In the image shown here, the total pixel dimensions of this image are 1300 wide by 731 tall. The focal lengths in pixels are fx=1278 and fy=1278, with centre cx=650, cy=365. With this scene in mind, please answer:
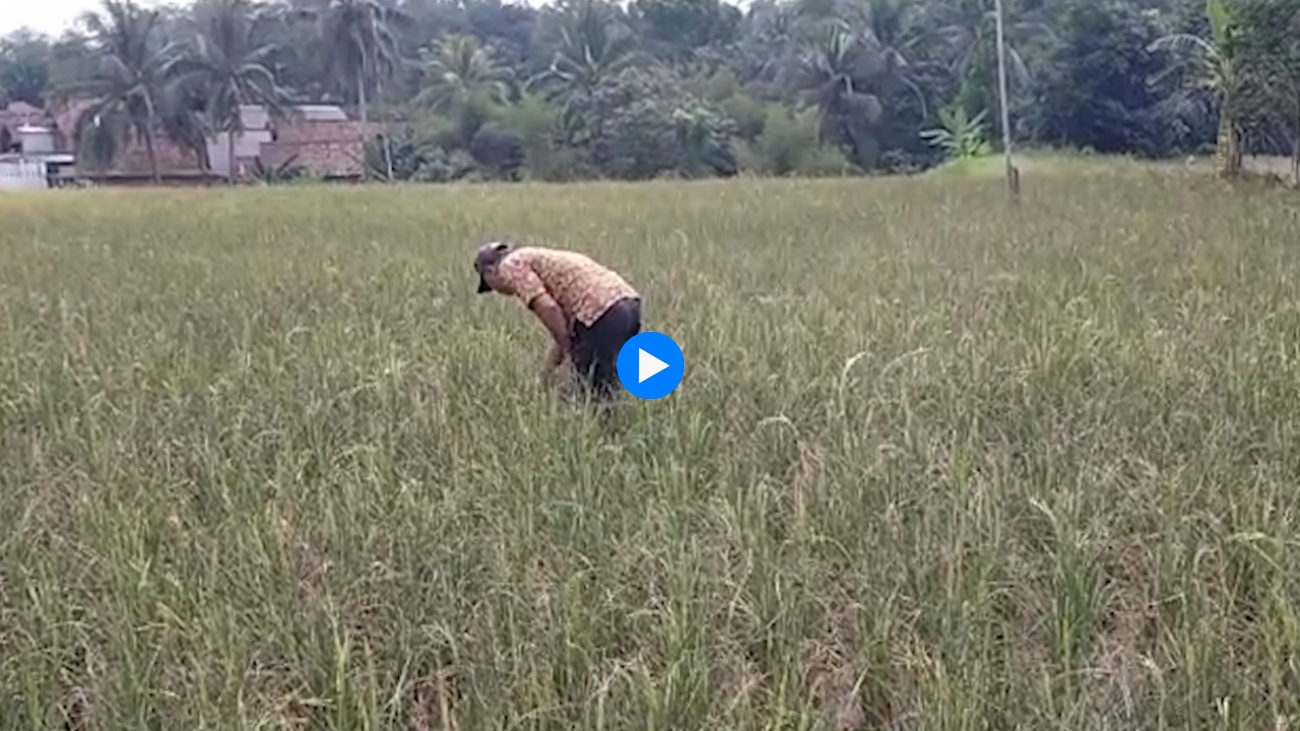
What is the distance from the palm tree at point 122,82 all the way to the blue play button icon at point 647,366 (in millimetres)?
35369

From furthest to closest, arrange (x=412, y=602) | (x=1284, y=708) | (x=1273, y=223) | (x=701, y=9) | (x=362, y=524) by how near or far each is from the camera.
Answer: (x=701, y=9) < (x=1273, y=223) < (x=362, y=524) < (x=412, y=602) < (x=1284, y=708)

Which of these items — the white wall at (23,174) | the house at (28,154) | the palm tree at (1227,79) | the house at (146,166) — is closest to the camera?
the palm tree at (1227,79)

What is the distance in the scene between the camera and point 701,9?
46406 mm

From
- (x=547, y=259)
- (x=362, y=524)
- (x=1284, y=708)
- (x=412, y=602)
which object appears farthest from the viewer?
(x=547, y=259)

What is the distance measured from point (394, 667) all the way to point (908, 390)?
2363 mm

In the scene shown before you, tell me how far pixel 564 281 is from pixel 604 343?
26 cm

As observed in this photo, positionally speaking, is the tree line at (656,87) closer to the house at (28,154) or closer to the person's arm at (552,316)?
the house at (28,154)

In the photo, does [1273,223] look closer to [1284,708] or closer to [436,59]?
[1284,708]

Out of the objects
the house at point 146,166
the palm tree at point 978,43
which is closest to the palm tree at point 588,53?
the palm tree at point 978,43

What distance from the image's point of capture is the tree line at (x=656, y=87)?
1201 inches

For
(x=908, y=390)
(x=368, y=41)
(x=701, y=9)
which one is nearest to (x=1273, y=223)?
(x=908, y=390)

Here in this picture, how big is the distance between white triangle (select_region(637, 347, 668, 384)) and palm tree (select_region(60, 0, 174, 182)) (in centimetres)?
3543

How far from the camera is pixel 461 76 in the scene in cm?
3797

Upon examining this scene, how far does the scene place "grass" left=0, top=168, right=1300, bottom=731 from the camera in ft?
8.13
